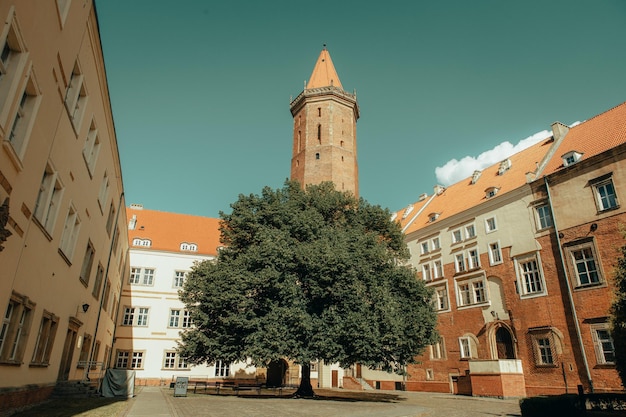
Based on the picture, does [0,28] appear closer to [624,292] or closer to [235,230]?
[235,230]

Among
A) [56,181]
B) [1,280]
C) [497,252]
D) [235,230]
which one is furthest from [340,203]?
[1,280]

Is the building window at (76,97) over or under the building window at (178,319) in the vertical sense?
over

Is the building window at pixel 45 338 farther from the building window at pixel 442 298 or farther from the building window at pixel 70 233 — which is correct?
the building window at pixel 442 298

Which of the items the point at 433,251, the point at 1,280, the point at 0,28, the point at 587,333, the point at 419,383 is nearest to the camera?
the point at 0,28

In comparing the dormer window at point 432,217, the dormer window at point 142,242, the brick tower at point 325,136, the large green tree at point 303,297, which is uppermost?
the brick tower at point 325,136

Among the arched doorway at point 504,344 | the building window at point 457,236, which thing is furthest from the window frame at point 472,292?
the building window at point 457,236

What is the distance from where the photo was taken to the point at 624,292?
50.5 ft

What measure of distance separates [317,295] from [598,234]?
1730 centimetres

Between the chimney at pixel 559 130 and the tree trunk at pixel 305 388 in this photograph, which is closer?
the tree trunk at pixel 305 388

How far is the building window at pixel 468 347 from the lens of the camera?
1176 inches

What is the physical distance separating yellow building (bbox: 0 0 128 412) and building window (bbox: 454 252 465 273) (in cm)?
2666

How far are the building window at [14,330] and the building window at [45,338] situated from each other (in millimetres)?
1307

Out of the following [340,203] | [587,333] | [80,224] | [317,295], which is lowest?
[587,333]

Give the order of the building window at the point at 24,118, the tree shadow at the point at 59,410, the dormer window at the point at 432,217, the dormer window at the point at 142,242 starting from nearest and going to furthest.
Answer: the building window at the point at 24,118 < the tree shadow at the point at 59,410 < the dormer window at the point at 432,217 < the dormer window at the point at 142,242
